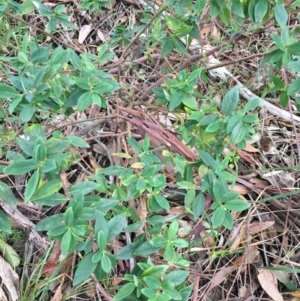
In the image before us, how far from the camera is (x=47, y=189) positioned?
0.91 m

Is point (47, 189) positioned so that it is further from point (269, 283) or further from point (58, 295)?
point (269, 283)

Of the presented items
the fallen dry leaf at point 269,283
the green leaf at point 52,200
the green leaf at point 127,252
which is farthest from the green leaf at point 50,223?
the fallen dry leaf at point 269,283

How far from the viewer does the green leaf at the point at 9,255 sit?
1.42 metres

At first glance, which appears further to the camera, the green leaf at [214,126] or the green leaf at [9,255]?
the green leaf at [9,255]

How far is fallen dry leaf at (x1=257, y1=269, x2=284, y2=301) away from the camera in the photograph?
1399mm

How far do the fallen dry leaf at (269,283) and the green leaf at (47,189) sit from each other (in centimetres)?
81

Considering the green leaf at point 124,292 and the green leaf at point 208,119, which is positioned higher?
the green leaf at point 208,119

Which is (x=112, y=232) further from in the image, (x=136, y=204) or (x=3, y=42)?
(x=3, y=42)

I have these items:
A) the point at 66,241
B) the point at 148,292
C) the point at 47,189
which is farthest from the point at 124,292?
the point at 47,189

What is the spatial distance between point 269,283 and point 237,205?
501 millimetres

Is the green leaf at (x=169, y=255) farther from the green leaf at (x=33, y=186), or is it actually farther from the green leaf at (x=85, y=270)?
the green leaf at (x=33, y=186)

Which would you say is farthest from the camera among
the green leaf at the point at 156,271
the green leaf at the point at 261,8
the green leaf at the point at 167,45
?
the green leaf at the point at 167,45

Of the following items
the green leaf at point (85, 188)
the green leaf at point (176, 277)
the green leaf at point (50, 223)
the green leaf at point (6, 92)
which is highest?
the green leaf at point (6, 92)

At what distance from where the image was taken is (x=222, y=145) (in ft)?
4.01
